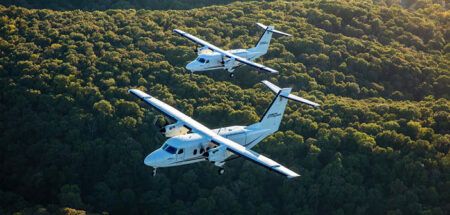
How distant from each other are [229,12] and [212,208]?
160ft

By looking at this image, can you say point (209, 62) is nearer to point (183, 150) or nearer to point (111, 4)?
point (183, 150)

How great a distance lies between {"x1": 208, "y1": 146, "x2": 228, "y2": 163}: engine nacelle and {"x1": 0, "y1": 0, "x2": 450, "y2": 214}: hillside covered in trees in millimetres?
20317

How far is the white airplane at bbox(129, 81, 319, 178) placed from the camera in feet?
182

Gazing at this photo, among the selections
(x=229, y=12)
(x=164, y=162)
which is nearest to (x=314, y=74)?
(x=229, y=12)

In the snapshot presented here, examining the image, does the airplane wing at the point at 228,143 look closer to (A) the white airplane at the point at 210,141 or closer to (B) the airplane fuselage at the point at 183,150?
(A) the white airplane at the point at 210,141

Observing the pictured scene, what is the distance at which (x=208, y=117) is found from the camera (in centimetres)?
8481

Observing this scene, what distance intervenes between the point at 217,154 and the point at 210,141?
2.51 metres

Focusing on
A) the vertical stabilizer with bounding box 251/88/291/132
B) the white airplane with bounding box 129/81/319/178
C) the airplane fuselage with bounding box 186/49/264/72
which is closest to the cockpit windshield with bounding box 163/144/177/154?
the white airplane with bounding box 129/81/319/178

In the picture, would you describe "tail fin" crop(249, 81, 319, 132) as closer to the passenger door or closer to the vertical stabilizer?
the vertical stabilizer

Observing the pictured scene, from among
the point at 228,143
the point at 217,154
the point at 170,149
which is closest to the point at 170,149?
the point at 170,149

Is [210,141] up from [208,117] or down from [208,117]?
up

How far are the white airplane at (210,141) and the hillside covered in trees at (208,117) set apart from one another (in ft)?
52.8

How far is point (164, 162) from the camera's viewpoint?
56625 mm

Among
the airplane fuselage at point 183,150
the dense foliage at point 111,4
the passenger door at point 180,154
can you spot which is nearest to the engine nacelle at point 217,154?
the airplane fuselage at point 183,150
